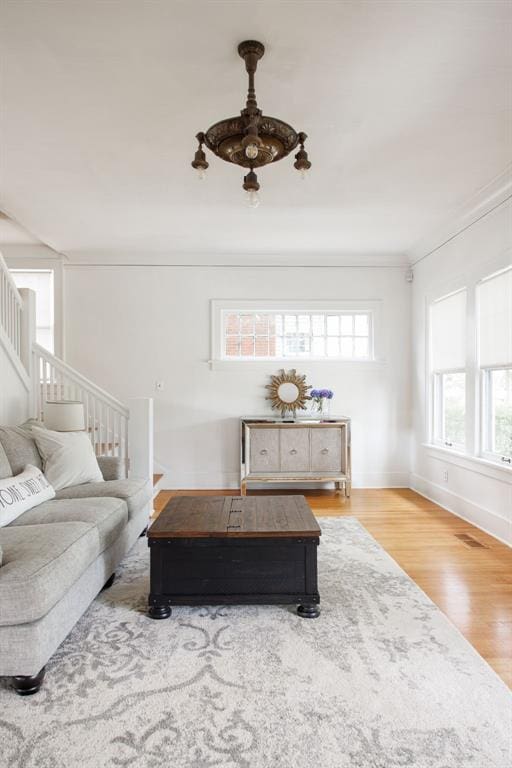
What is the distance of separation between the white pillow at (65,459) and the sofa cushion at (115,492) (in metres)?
0.07

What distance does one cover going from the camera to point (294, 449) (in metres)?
5.22

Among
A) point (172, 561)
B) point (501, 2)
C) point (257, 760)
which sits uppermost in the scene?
point (501, 2)

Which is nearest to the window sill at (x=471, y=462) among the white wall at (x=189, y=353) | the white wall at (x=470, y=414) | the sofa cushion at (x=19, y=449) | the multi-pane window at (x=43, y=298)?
the white wall at (x=470, y=414)

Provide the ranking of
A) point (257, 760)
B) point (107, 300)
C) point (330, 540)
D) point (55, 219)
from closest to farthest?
point (257, 760), point (330, 540), point (55, 219), point (107, 300)

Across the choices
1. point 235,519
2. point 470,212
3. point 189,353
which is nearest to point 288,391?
point 189,353

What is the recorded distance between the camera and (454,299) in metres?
4.74

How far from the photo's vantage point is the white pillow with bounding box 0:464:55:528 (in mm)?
2584

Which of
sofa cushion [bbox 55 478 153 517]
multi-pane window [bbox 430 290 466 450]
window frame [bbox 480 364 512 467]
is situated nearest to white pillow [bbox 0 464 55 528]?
sofa cushion [bbox 55 478 153 517]

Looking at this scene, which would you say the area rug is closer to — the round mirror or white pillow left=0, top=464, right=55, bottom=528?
white pillow left=0, top=464, right=55, bottom=528

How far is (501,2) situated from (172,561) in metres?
2.89

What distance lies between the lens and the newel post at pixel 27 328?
4.31 m

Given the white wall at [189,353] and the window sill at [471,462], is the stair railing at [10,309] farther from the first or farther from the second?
the window sill at [471,462]

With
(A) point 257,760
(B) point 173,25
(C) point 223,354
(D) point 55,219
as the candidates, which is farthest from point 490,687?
(D) point 55,219

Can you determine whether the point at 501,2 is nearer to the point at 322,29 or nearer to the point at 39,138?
the point at 322,29
